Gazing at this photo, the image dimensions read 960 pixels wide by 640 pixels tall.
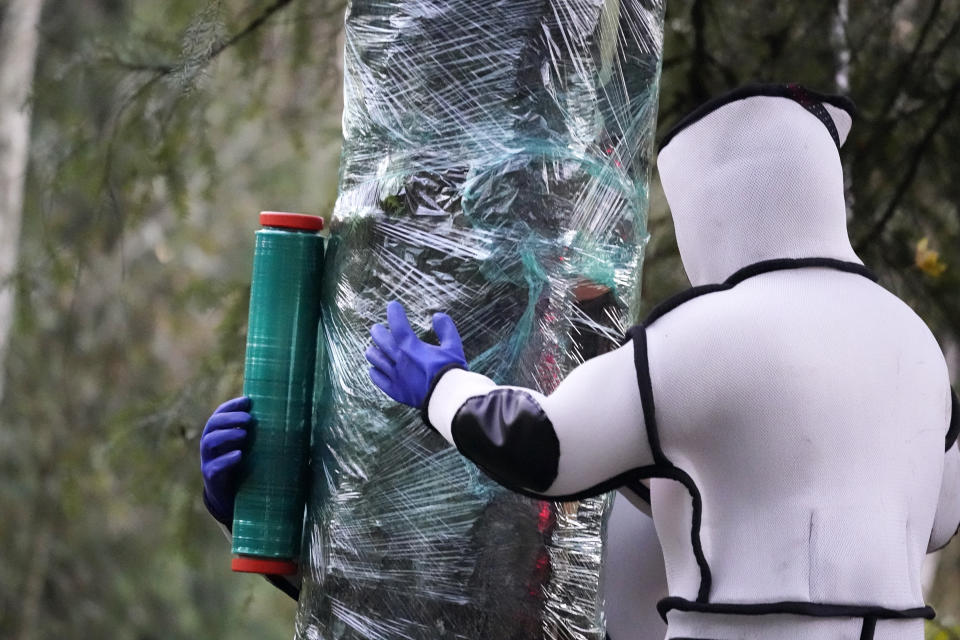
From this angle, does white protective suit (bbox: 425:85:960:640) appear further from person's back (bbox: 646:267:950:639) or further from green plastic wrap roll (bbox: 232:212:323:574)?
green plastic wrap roll (bbox: 232:212:323:574)

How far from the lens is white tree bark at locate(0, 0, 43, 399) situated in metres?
9.44

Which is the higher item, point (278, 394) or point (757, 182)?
point (757, 182)

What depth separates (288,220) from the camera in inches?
105

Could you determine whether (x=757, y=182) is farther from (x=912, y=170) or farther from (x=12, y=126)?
(x=12, y=126)

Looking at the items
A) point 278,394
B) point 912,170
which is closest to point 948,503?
point 278,394

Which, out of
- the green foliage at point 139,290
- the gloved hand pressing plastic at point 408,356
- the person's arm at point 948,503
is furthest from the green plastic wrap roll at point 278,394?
the person's arm at point 948,503

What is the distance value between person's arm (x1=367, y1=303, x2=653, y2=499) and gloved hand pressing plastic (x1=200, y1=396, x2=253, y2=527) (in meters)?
0.50

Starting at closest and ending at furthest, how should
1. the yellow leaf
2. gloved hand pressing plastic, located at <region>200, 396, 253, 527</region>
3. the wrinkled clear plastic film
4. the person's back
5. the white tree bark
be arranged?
the person's back → the wrinkled clear plastic film → gloved hand pressing plastic, located at <region>200, 396, 253, 527</region> → the yellow leaf → the white tree bark

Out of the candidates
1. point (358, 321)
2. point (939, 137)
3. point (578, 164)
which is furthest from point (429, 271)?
point (939, 137)

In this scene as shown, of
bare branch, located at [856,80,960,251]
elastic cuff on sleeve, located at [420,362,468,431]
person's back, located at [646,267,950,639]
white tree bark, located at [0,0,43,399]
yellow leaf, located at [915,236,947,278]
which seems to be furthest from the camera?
white tree bark, located at [0,0,43,399]

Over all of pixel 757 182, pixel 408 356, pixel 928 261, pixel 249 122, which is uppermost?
pixel 249 122

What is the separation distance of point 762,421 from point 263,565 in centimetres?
108

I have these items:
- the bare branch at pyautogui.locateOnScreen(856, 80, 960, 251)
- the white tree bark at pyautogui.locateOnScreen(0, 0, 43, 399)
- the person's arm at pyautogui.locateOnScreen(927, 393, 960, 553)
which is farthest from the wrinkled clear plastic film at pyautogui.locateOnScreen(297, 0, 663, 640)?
the white tree bark at pyautogui.locateOnScreen(0, 0, 43, 399)

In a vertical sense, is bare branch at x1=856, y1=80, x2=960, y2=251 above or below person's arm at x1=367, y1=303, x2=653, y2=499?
above
